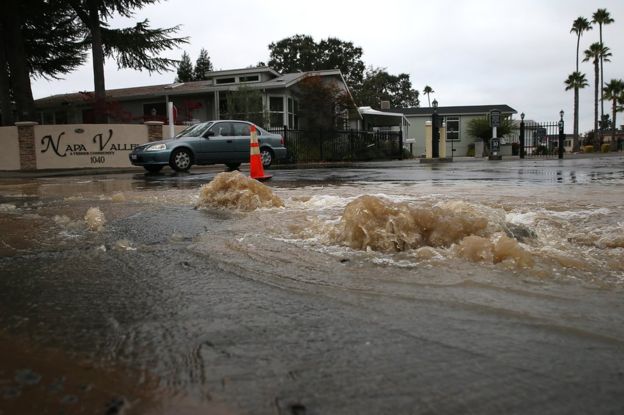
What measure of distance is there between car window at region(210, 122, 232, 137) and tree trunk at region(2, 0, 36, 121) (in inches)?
472

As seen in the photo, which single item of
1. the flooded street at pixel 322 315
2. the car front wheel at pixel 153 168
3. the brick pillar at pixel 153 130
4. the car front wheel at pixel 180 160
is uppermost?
the brick pillar at pixel 153 130

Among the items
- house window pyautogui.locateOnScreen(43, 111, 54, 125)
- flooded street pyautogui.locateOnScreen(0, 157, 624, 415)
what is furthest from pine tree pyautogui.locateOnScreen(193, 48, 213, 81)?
flooded street pyautogui.locateOnScreen(0, 157, 624, 415)

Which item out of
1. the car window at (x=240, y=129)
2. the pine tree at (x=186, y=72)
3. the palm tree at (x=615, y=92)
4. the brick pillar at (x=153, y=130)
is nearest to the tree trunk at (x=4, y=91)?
the brick pillar at (x=153, y=130)

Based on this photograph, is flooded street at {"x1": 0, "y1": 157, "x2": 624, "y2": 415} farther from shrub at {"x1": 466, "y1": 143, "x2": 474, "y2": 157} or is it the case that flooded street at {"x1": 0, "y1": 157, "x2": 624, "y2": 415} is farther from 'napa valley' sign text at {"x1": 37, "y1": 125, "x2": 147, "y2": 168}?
shrub at {"x1": 466, "y1": 143, "x2": 474, "y2": 157}

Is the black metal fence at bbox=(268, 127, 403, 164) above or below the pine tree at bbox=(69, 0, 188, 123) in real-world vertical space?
below

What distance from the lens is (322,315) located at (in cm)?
233

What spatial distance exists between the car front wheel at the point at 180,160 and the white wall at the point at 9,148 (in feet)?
31.5

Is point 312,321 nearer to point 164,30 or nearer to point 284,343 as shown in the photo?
point 284,343

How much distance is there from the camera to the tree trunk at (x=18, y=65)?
71.3 feet

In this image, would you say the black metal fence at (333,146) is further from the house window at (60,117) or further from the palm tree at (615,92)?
the palm tree at (615,92)

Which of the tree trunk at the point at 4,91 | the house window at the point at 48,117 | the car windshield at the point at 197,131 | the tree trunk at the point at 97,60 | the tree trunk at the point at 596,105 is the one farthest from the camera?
the tree trunk at the point at 596,105

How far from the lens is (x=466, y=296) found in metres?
2.60

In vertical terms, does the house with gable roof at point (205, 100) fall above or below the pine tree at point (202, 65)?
below

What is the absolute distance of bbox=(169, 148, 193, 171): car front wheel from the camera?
14039 mm
